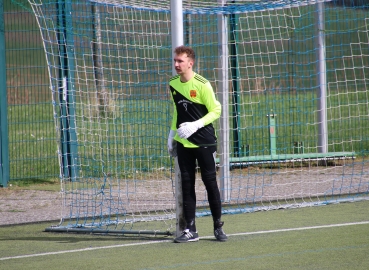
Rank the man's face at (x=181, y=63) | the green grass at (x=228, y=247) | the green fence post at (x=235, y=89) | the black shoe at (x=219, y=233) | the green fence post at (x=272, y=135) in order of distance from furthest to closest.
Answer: the green fence post at (x=272, y=135), the green fence post at (x=235, y=89), the black shoe at (x=219, y=233), the man's face at (x=181, y=63), the green grass at (x=228, y=247)

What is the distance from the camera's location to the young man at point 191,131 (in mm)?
7520

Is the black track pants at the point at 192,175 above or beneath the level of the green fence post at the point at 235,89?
beneath

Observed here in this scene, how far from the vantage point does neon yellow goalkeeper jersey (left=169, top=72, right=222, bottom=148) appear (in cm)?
752

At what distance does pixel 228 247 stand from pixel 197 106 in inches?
58.9

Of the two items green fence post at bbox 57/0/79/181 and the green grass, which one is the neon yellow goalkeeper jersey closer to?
the green grass

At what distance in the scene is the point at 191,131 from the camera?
7.41m

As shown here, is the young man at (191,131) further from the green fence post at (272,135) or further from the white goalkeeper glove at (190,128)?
the green fence post at (272,135)

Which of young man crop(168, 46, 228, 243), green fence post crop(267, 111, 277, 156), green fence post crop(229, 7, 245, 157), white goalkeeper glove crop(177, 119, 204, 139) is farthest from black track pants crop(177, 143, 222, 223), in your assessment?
green fence post crop(267, 111, 277, 156)

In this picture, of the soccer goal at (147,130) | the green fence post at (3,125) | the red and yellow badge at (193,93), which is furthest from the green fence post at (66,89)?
the red and yellow badge at (193,93)

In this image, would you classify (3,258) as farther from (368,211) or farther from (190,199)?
(368,211)

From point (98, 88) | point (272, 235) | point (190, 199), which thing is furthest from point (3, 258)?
point (98, 88)

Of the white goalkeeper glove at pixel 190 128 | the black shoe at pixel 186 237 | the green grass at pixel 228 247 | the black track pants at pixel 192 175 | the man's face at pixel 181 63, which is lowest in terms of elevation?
the green grass at pixel 228 247

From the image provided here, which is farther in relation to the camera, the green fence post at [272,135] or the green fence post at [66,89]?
the green fence post at [272,135]

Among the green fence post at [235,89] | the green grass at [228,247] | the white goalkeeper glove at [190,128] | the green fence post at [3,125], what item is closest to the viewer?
the green grass at [228,247]
